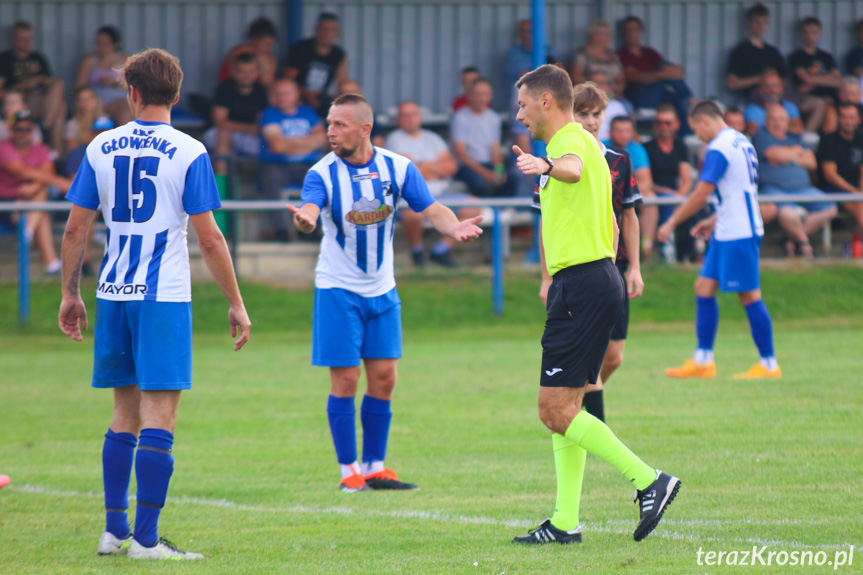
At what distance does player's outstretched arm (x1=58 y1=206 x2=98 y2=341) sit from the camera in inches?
181

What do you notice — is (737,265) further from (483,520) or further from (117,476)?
(117,476)

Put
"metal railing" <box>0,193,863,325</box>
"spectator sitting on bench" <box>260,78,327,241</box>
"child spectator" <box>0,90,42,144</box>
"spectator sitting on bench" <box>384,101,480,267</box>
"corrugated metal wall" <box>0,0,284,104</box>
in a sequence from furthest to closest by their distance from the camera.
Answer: "corrugated metal wall" <box>0,0,284,104</box>
"spectator sitting on bench" <box>384,101,480,267</box>
"spectator sitting on bench" <box>260,78,327,241</box>
"child spectator" <box>0,90,42,144</box>
"metal railing" <box>0,193,863,325</box>

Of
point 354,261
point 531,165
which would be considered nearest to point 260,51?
point 354,261

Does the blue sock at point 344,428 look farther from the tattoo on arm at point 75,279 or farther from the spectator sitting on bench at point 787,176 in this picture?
the spectator sitting on bench at point 787,176

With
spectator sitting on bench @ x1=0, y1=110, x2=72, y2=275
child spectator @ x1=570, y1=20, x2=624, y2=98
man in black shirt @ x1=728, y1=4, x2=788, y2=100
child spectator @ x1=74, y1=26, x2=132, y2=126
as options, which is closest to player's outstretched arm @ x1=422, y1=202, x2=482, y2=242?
spectator sitting on bench @ x1=0, y1=110, x2=72, y2=275

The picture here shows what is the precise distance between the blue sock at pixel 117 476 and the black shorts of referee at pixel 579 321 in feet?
5.90

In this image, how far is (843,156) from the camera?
15.3 m

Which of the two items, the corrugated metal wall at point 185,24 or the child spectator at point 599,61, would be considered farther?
the corrugated metal wall at point 185,24

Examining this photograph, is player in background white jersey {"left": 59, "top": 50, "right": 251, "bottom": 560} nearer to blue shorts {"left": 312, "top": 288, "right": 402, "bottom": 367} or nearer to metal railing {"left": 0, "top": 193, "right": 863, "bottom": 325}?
blue shorts {"left": 312, "top": 288, "right": 402, "bottom": 367}

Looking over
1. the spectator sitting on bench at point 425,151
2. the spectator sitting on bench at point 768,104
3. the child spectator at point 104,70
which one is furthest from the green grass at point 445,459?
the spectator sitting on bench at point 768,104

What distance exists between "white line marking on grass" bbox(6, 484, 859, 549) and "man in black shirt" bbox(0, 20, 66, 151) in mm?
9843

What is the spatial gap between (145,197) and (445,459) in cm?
289

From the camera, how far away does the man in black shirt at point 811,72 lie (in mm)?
17078
